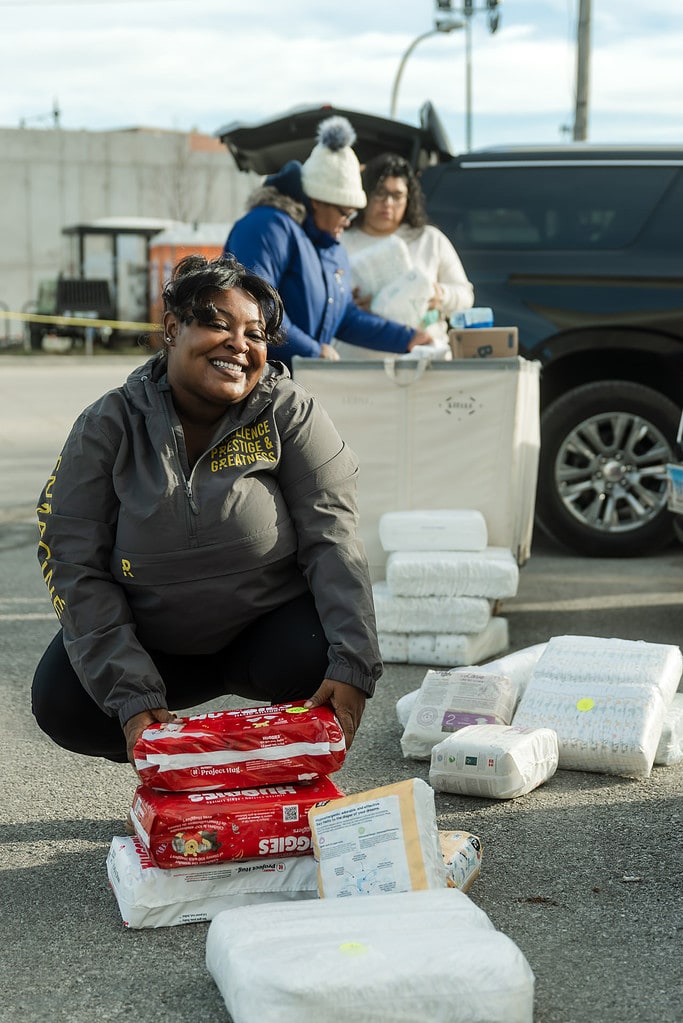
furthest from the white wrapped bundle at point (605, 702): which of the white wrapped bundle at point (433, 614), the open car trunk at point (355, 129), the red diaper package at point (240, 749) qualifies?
the open car trunk at point (355, 129)

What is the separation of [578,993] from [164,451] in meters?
1.53

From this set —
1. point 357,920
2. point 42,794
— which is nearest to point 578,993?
point 357,920

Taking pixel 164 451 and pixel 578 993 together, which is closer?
pixel 578 993

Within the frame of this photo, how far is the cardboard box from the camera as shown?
5859 millimetres

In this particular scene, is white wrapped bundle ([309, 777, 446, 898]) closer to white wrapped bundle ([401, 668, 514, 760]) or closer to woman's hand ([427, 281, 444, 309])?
white wrapped bundle ([401, 668, 514, 760])

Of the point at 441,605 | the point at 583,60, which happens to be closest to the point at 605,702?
the point at 441,605

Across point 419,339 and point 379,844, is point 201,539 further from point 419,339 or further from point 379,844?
point 419,339

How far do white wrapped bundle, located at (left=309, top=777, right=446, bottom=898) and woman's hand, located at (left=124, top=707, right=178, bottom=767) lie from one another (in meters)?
0.44

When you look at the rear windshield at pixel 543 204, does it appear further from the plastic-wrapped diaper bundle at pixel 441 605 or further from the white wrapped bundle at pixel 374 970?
the white wrapped bundle at pixel 374 970

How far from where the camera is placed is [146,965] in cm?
290

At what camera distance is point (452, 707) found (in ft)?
13.8

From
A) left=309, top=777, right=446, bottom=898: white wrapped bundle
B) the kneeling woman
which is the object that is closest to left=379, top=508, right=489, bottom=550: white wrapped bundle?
the kneeling woman

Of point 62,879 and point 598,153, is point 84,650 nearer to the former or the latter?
point 62,879

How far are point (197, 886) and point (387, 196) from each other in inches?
165
